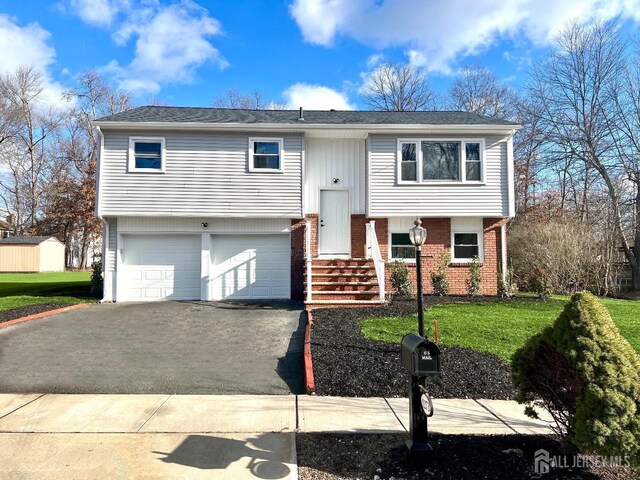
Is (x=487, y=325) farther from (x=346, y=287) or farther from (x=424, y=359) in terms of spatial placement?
(x=424, y=359)

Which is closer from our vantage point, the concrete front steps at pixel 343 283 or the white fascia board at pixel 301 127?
the concrete front steps at pixel 343 283

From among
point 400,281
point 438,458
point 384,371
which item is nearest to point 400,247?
point 400,281

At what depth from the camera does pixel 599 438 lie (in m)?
2.77

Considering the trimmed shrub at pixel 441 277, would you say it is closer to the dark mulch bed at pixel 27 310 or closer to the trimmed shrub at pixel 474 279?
the trimmed shrub at pixel 474 279

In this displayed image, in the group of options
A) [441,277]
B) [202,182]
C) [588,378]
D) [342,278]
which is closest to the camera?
[588,378]

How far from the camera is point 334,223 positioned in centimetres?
1331

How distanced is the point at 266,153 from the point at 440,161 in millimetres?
5485

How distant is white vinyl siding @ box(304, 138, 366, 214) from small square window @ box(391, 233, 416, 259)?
54.5 inches

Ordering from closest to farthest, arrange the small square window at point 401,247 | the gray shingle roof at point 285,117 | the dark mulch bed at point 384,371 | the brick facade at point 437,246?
the dark mulch bed at point 384,371 → the gray shingle roof at point 285,117 → the brick facade at point 437,246 → the small square window at point 401,247

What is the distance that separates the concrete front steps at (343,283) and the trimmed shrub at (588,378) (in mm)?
6891

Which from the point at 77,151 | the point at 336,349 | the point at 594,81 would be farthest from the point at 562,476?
the point at 77,151

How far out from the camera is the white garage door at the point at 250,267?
12680 millimetres

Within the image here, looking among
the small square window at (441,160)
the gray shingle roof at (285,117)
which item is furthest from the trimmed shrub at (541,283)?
the gray shingle roof at (285,117)

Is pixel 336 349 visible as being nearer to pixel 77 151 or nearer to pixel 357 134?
pixel 357 134
